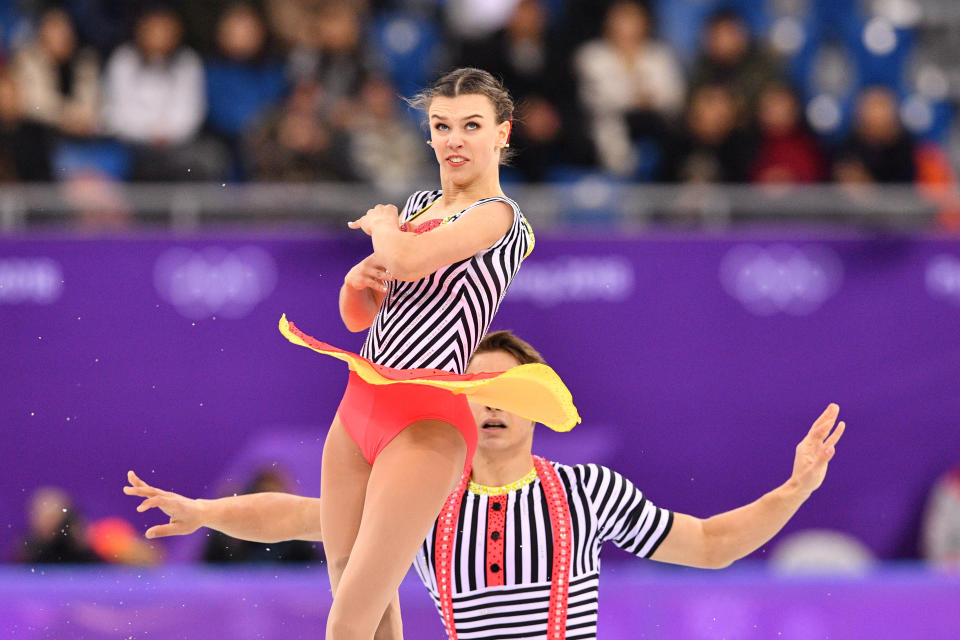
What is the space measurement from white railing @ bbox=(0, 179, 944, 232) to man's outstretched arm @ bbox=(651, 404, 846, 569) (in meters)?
3.61

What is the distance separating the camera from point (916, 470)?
8258mm

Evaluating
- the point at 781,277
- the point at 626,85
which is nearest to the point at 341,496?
the point at 781,277

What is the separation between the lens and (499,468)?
432 cm

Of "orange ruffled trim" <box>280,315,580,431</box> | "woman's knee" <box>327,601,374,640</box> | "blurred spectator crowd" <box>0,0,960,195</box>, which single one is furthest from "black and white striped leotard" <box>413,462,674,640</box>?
"blurred spectator crowd" <box>0,0,960,195</box>

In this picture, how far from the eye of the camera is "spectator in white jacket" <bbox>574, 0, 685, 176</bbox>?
9234 mm

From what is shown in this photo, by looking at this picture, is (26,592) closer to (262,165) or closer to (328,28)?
(262,165)

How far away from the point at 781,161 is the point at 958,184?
4.85 feet

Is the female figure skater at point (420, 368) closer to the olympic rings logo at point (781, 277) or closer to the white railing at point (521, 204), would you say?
the white railing at point (521, 204)

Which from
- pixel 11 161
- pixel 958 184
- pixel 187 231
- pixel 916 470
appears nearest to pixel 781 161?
pixel 958 184

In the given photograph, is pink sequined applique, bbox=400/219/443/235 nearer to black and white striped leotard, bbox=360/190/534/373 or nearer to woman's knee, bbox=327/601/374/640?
black and white striped leotard, bbox=360/190/534/373

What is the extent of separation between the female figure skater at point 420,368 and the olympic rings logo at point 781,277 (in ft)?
14.0

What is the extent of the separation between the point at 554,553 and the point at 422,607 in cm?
131

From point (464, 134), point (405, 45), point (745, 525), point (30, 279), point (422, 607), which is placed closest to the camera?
point (464, 134)

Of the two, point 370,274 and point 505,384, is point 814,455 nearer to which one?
point 505,384
